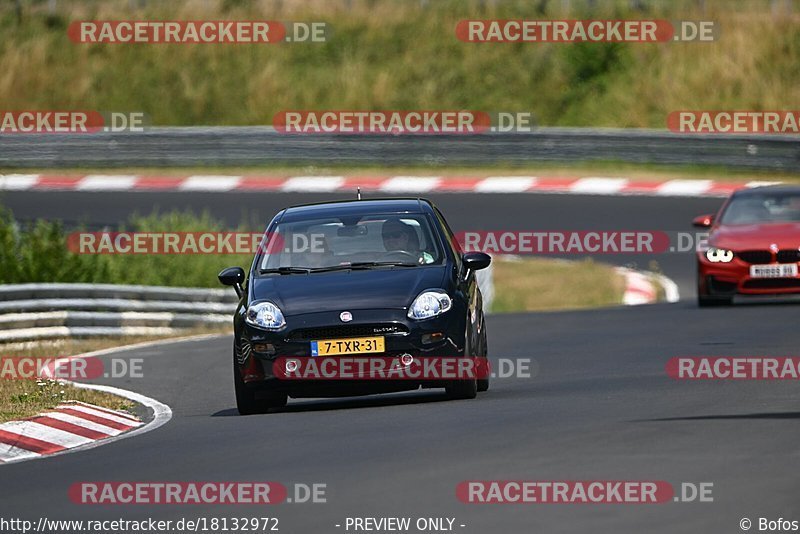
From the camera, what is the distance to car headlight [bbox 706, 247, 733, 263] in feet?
66.4

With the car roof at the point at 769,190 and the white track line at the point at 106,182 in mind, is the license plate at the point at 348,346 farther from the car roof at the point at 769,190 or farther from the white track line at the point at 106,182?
the white track line at the point at 106,182

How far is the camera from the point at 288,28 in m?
44.0

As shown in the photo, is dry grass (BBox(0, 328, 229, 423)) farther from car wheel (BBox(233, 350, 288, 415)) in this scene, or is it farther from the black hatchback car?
the black hatchback car

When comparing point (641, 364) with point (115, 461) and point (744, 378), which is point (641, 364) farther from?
point (115, 461)

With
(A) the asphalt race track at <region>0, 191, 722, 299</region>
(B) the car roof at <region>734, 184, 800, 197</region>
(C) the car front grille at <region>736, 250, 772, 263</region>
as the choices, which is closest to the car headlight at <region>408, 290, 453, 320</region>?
(C) the car front grille at <region>736, 250, 772, 263</region>

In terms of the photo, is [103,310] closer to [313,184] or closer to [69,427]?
[69,427]

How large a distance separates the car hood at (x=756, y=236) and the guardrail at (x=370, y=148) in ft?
42.7

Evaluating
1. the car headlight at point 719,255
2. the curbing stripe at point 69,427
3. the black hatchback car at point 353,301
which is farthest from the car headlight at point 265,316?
the car headlight at point 719,255

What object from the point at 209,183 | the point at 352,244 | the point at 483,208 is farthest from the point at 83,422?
the point at 209,183

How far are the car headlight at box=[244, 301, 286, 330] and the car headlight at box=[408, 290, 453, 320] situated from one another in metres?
0.88

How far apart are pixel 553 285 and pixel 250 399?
1420 cm

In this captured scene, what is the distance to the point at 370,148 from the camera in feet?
117

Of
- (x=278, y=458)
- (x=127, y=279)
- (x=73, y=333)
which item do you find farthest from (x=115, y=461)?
(x=127, y=279)

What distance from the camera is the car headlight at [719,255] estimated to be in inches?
797
